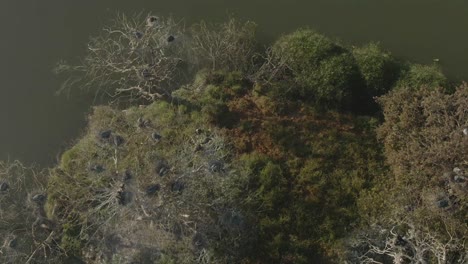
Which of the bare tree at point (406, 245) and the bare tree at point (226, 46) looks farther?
the bare tree at point (226, 46)

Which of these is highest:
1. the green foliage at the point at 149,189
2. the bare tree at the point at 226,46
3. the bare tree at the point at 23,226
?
the bare tree at the point at 226,46

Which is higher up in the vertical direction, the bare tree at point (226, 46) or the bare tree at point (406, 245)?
the bare tree at point (226, 46)

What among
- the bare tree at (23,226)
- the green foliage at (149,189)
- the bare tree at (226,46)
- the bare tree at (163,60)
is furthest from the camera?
the bare tree at (226,46)

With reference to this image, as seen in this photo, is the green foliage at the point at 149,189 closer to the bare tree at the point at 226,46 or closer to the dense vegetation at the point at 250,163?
the dense vegetation at the point at 250,163

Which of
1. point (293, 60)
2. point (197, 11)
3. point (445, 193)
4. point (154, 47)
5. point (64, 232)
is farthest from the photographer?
point (197, 11)

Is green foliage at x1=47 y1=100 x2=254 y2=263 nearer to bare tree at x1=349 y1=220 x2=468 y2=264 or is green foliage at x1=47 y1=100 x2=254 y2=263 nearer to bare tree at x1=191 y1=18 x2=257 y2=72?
bare tree at x1=191 y1=18 x2=257 y2=72

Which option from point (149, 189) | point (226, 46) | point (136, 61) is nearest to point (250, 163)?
point (149, 189)

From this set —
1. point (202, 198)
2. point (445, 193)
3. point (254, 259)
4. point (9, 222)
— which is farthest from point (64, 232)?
point (445, 193)

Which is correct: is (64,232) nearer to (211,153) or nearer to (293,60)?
(211,153)

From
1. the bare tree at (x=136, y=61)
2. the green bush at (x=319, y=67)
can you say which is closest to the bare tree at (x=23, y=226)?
the bare tree at (x=136, y=61)
